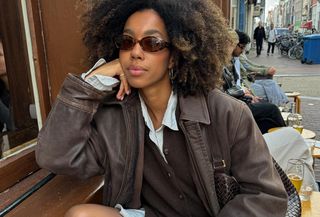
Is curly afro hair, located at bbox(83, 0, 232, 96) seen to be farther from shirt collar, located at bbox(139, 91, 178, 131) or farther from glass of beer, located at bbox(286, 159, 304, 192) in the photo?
glass of beer, located at bbox(286, 159, 304, 192)

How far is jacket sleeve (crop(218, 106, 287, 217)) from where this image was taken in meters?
1.47

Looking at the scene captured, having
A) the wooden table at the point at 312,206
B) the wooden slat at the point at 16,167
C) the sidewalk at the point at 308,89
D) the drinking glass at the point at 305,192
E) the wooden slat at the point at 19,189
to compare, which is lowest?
the sidewalk at the point at 308,89

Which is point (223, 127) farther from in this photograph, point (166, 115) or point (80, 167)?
point (80, 167)

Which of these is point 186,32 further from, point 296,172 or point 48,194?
point 296,172

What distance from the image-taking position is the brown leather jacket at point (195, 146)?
1.49 metres

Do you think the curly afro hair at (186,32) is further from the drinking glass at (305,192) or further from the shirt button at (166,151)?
the drinking glass at (305,192)

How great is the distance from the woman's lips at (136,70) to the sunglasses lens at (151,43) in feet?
0.29

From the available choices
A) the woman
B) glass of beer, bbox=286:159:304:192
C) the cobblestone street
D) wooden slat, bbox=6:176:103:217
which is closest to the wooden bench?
wooden slat, bbox=6:176:103:217

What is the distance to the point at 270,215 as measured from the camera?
149cm

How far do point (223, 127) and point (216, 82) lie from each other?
0.83 ft

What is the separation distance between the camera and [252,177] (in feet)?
4.86

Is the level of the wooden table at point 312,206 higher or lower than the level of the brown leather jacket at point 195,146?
lower

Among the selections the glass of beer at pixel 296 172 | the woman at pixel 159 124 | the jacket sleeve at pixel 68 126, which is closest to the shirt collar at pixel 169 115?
the woman at pixel 159 124

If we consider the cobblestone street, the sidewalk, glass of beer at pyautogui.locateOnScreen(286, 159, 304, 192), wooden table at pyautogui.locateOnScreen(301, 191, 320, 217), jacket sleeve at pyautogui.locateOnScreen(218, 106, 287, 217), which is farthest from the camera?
the sidewalk
